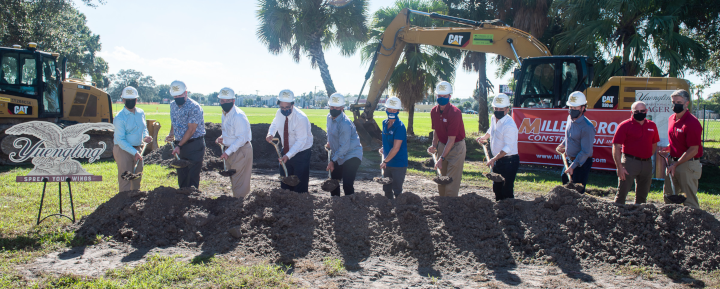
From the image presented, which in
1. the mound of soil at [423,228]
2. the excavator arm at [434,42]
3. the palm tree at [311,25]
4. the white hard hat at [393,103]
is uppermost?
the palm tree at [311,25]

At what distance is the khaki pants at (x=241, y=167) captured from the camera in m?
5.95

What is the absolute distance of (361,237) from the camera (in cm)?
498

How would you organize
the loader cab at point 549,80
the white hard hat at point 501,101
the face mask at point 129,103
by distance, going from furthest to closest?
→ the loader cab at point 549,80 < the face mask at point 129,103 < the white hard hat at point 501,101

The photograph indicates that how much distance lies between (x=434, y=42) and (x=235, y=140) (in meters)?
8.34

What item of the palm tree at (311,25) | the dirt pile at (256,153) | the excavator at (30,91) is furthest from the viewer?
the palm tree at (311,25)

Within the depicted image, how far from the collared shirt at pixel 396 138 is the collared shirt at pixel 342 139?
0.44m

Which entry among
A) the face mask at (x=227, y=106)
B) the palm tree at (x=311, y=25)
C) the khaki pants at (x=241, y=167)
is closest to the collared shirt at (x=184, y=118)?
the face mask at (x=227, y=106)

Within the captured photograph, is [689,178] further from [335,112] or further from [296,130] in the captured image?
[296,130]

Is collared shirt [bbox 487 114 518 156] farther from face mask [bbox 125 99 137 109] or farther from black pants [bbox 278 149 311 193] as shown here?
face mask [bbox 125 99 137 109]

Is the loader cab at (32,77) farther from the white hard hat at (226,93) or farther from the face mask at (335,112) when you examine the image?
the face mask at (335,112)

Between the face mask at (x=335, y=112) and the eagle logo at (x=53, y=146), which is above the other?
the face mask at (x=335, y=112)

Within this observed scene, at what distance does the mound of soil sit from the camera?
450 cm

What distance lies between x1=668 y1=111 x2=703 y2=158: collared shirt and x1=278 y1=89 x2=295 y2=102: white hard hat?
5013 millimetres

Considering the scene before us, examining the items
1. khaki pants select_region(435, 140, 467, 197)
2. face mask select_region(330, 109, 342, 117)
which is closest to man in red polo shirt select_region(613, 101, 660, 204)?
khaki pants select_region(435, 140, 467, 197)
